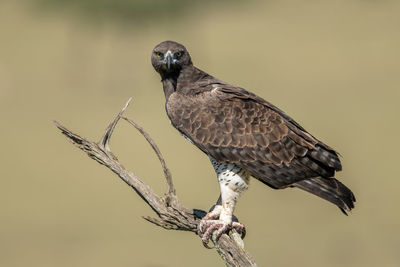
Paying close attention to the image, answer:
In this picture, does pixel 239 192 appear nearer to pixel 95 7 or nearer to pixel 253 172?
pixel 253 172

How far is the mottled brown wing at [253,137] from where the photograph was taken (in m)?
5.93

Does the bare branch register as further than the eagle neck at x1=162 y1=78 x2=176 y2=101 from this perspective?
No

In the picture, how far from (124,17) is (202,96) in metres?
28.7

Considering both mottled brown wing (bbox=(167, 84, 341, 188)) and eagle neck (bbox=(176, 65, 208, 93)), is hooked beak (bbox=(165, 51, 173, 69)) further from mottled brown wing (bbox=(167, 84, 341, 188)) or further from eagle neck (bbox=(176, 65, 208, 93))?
mottled brown wing (bbox=(167, 84, 341, 188))

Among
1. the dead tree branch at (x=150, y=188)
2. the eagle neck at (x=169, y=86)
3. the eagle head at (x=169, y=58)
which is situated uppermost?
the eagle head at (x=169, y=58)

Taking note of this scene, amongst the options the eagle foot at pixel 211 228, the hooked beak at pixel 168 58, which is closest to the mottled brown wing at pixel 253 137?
the hooked beak at pixel 168 58

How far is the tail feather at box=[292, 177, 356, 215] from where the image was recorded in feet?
18.7

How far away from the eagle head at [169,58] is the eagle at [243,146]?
29 centimetres

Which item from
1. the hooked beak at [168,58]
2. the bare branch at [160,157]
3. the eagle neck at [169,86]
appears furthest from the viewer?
the eagle neck at [169,86]

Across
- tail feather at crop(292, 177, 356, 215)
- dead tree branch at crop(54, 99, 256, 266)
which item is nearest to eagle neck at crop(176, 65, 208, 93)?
dead tree branch at crop(54, 99, 256, 266)

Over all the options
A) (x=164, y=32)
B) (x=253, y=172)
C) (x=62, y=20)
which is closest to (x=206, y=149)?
(x=253, y=172)

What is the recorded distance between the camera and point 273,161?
5980 mm

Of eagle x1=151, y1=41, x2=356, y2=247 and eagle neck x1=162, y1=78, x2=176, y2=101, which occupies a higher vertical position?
eagle neck x1=162, y1=78, x2=176, y2=101

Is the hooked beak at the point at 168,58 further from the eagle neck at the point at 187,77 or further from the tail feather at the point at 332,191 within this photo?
the tail feather at the point at 332,191
